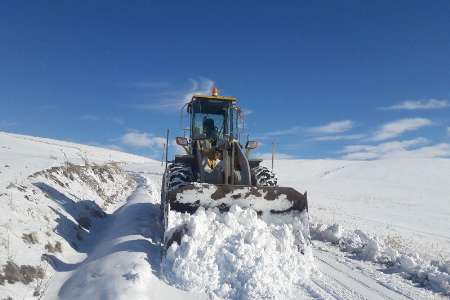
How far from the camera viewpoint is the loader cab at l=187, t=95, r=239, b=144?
11.1m

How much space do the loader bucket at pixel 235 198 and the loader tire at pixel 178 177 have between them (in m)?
1.00

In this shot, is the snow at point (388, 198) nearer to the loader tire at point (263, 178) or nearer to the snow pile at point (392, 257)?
the snow pile at point (392, 257)

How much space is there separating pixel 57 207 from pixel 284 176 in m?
34.9

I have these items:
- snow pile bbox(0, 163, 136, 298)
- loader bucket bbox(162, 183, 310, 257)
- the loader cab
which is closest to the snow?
loader bucket bbox(162, 183, 310, 257)

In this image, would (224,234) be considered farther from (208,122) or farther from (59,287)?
(208,122)

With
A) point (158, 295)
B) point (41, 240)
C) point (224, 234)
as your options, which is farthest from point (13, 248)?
point (224, 234)

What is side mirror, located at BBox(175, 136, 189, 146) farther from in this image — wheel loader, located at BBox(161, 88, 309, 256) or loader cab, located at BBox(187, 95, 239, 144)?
loader cab, located at BBox(187, 95, 239, 144)

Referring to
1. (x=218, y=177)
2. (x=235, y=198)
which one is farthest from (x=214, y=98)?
(x=235, y=198)

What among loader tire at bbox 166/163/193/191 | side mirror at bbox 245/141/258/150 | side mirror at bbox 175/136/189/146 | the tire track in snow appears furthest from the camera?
side mirror at bbox 245/141/258/150

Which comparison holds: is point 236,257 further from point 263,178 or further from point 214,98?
point 214,98

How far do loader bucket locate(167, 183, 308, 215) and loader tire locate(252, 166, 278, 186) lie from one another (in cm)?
139

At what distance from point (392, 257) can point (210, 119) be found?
528cm

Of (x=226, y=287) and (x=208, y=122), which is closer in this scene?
(x=226, y=287)

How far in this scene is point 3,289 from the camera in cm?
524
